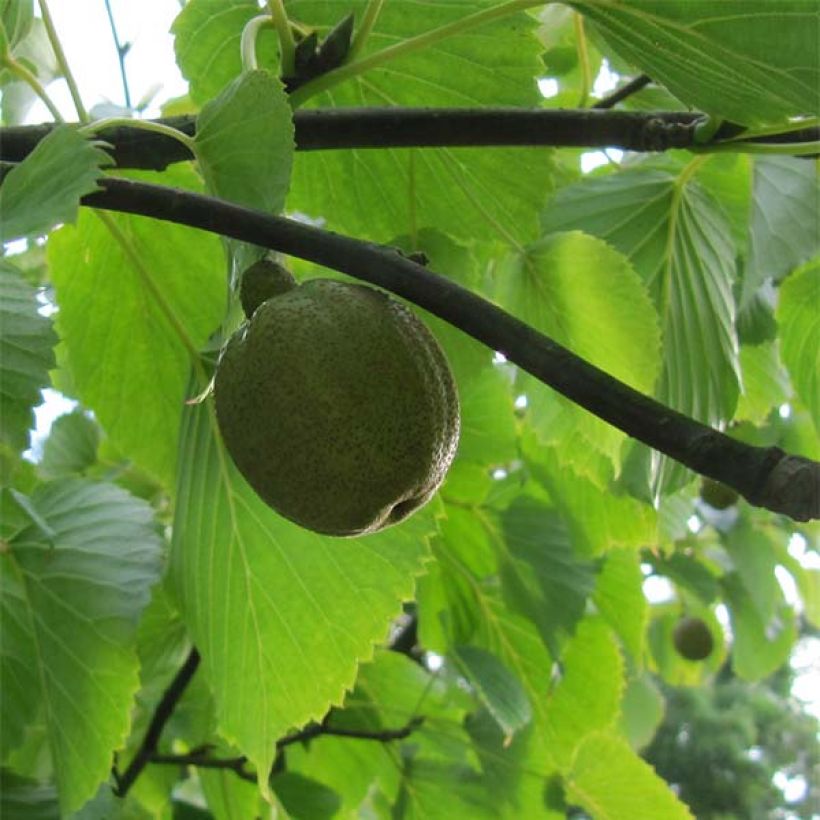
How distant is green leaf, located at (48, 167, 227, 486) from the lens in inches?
45.9

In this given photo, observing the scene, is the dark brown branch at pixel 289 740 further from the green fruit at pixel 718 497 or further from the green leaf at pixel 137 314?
the green fruit at pixel 718 497

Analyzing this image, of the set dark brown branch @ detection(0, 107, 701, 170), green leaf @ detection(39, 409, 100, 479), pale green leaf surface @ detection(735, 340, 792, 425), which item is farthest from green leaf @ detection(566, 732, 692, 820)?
dark brown branch @ detection(0, 107, 701, 170)

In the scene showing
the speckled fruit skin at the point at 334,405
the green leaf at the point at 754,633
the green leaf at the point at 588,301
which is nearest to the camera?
the speckled fruit skin at the point at 334,405

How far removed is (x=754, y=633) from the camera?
8.46 feet

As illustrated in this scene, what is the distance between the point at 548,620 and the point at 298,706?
43 centimetres

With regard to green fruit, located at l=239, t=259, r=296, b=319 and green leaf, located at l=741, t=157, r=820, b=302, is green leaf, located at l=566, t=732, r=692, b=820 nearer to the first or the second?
green leaf, located at l=741, t=157, r=820, b=302

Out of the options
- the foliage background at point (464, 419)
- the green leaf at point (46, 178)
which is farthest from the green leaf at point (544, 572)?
the green leaf at point (46, 178)

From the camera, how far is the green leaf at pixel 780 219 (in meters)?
1.26

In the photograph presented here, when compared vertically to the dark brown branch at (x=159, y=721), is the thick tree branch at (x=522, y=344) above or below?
above

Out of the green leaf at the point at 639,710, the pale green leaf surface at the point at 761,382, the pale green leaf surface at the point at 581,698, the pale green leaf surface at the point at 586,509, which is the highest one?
the pale green leaf surface at the point at 761,382

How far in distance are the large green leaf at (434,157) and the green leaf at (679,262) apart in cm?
14

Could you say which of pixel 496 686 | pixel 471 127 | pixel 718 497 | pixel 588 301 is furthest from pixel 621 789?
pixel 471 127

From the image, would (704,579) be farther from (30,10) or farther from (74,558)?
(30,10)

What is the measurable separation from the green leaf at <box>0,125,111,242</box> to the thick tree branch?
3 centimetres
